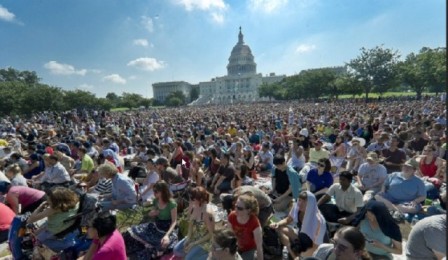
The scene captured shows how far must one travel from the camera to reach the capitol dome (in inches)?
5618

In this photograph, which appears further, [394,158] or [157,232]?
[394,158]

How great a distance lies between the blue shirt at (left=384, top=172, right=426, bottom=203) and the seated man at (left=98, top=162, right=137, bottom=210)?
187 inches

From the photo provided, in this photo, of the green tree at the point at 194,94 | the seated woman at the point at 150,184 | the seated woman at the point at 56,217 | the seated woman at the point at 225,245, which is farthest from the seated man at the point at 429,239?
the green tree at the point at 194,94

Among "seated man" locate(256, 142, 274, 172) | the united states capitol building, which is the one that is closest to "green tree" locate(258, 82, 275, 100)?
the united states capitol building

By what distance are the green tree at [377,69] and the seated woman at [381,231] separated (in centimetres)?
5788

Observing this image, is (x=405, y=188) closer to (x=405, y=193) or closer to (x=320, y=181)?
(x=405, y=193)

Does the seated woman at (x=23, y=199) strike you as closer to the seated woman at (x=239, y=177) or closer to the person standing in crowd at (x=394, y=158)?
the seated woman at (x=239, y=177)

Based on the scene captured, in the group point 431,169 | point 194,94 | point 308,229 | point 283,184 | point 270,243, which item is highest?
point 194,94

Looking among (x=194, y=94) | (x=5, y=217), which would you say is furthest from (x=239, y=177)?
(x=194, y=94)

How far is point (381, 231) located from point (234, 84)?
447 ft

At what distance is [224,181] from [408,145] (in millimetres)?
5932

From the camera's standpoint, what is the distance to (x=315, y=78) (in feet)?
249

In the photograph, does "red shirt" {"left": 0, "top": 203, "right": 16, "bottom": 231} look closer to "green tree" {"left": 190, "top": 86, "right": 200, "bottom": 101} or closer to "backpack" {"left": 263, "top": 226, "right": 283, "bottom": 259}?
"backpack" {"left": 263, "top": 226, "right": 283, "bottom": 259}

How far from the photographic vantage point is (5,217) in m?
4.91
